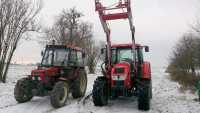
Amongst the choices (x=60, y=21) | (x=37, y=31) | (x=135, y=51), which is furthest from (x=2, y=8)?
Answer: (x=60, y=21)

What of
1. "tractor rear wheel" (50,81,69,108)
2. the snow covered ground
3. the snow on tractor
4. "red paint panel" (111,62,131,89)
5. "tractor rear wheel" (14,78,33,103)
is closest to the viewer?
the snow covered ground

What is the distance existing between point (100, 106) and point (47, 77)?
244 cm

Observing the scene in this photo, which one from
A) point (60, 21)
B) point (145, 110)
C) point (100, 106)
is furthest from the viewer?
point (60, 21)

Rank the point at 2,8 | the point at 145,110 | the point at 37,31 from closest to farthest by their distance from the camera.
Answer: the point at 145,110
the point at 2,8
the point at 37,31

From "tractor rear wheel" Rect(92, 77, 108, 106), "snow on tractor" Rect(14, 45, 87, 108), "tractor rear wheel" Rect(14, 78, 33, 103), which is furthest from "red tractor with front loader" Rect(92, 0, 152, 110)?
"tractor rear wheel" Rect(14, 78, 33, 103)

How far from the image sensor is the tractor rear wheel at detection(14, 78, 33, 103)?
44.3 ft

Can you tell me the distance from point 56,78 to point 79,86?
58.4 inches

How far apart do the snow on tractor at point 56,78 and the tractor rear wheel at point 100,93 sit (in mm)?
1201

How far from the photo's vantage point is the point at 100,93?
42.2ft

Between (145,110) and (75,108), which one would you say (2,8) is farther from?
(145,110)

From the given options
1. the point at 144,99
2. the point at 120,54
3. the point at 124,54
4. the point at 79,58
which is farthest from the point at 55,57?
the point at 144,99

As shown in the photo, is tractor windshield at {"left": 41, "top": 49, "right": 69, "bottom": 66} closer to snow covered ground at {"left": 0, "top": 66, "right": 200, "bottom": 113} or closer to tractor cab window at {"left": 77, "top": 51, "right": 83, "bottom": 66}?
tractor cab window at {"left": 77, "top": 51, "right": 83, "bottom": 66}

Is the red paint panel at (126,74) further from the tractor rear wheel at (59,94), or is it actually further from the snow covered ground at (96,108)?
the tractor rear wheel at (59,94)

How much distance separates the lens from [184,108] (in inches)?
505
